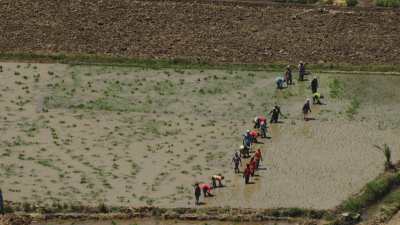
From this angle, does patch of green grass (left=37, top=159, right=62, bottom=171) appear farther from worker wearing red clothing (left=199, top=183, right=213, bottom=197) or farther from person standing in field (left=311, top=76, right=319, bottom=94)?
person standing in field (left=311, top=76, right=319, bottom=94)

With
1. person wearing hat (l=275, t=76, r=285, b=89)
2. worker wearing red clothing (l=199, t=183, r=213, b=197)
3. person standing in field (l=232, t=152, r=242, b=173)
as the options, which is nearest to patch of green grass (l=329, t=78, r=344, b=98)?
person wearing hat (l=275, t=76, r=285, b=89)

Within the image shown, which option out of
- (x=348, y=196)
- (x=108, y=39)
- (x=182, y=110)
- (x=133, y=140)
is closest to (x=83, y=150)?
(x=133, y=140)

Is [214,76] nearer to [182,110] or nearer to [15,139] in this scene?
[182,110]

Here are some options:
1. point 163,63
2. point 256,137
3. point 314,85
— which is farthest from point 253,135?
point 163,63

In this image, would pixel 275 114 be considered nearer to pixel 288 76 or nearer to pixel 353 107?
pixel 353 107

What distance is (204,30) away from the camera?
224 ft

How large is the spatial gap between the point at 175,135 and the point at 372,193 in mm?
9835

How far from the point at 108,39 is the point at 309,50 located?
34.1 feet

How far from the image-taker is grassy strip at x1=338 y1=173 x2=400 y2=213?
45.1m

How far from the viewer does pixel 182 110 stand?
56.3 metres

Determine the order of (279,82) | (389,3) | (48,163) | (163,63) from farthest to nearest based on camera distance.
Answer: (389,3) < (163,63) < (279,82) < (48,163)

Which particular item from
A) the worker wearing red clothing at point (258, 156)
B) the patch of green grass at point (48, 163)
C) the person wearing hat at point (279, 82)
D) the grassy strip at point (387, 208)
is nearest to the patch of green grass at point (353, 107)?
the person wearing hat at point (279, 82)

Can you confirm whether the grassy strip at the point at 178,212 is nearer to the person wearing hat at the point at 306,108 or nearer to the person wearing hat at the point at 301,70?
the person wearing hat at the point at 306,108

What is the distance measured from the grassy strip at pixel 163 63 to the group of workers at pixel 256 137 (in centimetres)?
194
